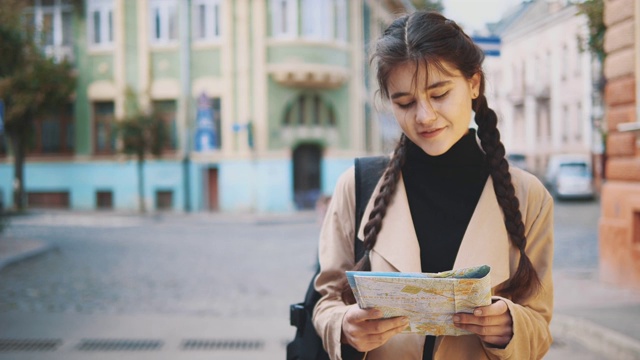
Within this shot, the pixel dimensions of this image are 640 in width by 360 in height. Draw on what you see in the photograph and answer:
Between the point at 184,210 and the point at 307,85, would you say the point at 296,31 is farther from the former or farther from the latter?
the point at 184,210

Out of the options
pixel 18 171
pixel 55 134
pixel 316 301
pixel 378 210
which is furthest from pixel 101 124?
pixel 378 210

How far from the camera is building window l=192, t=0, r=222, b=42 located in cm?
2803

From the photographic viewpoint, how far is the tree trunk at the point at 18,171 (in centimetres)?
2766

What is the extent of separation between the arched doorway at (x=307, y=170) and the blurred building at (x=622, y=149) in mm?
18311

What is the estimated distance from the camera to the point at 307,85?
2747 cm

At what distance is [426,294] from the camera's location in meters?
1.87

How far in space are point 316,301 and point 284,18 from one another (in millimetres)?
25868

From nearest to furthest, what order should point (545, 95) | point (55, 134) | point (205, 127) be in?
1. point (205, 127)
2. point (55, 134)
3. point (545, 95)

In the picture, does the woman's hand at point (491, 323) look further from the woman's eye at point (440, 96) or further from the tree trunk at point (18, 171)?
the tree trunk at point (18, 171)

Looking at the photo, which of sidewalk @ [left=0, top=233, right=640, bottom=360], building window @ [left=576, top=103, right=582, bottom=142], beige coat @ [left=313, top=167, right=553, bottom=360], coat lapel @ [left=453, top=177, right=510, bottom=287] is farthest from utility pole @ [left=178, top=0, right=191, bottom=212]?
coat lapel @ [left=453, top=177, right=510, bottom=287]

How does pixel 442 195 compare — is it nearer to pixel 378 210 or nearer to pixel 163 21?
pixel 378 210

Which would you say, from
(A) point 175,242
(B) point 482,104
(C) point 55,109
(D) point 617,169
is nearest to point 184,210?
(C) point 55,109

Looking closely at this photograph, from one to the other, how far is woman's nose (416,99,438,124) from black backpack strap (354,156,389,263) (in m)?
0.31

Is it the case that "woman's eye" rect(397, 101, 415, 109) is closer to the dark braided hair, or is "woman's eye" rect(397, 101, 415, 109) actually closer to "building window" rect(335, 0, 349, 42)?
the dark braided hair
